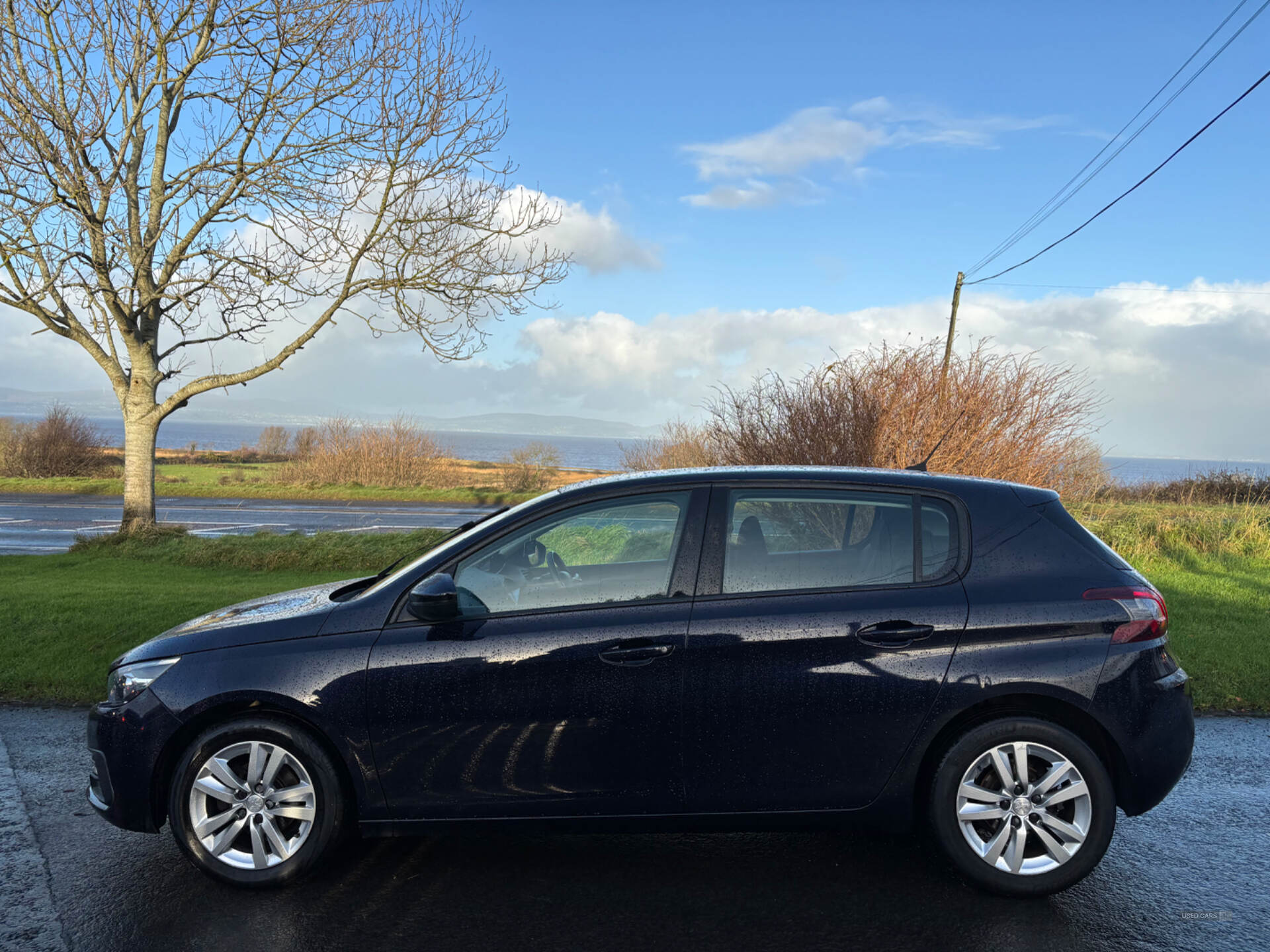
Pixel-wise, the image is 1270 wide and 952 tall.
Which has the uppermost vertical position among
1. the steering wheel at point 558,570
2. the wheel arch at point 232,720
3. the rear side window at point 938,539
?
the rear side window at point 938,539

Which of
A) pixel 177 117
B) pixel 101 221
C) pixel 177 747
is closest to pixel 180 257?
pixel 101 221

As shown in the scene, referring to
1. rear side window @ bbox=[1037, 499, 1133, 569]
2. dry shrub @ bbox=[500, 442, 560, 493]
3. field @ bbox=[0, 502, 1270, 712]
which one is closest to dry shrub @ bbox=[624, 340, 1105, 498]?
field @ bbox=[0, 502, 1270, 712]

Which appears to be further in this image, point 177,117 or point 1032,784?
point 177,117

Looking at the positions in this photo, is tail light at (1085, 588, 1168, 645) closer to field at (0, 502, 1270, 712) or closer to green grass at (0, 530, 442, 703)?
field at (0, 502, 1270, 712)

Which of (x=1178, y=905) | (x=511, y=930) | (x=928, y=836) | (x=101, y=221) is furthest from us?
(x=101, y=221)

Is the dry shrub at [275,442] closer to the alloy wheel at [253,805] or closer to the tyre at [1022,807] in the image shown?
the alloy wheel at [253,805]

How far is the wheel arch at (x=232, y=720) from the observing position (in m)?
3.79

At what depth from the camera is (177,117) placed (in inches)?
551

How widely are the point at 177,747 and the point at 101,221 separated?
11.4m

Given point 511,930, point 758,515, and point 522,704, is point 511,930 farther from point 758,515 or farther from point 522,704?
point 758,515

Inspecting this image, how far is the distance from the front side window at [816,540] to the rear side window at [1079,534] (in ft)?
1.97

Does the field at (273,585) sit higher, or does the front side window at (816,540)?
the front side window at (816,540)

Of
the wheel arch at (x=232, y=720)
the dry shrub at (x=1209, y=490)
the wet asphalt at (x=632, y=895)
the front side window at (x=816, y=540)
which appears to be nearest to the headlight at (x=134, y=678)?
the wheel arch at (x=232, y=720)

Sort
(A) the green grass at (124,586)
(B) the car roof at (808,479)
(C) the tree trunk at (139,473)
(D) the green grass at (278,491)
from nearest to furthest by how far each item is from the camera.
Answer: (B) the car roof at (808,479)
(A) the green grass at (124,586)
(C) the tree trunk at (139,473)
(D) the green grass at (278,491)
